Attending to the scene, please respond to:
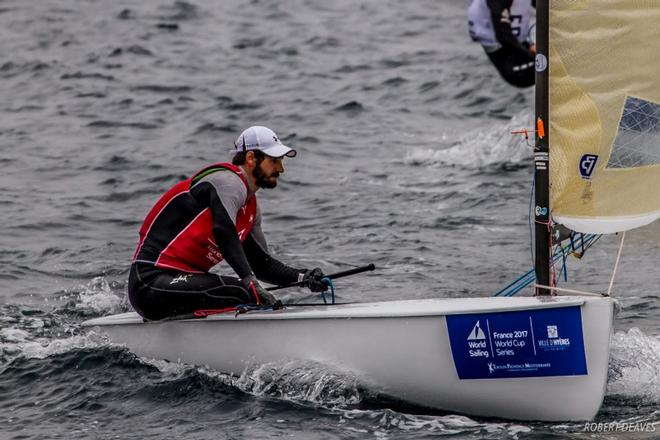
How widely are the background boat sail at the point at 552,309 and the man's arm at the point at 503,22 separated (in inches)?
181

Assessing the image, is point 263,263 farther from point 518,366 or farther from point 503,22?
point 503,22

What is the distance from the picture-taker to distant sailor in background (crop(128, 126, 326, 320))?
6.00 meters

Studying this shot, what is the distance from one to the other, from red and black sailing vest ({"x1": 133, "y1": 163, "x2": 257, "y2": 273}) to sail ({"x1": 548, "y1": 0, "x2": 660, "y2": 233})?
5.28 ft

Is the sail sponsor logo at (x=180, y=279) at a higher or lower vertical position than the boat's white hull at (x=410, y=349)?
higher

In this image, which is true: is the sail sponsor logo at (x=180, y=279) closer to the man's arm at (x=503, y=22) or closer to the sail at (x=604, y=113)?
the sail at (x=604, y=113)

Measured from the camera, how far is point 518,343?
5.32 metres

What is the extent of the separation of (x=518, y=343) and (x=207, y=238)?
1.74 metres

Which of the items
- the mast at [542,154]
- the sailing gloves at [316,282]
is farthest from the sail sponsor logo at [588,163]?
the sailing gloves at [316,282]

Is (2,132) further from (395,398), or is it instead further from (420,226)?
(395,398)

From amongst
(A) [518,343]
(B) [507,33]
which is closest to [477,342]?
(A) [518,343]

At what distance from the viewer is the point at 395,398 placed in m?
5.71

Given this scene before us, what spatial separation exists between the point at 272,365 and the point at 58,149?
6.80 meters

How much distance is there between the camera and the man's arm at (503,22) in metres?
10.1

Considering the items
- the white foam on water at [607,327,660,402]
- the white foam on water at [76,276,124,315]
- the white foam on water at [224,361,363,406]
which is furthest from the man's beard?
the white foam on water at [607,327,660,402]
